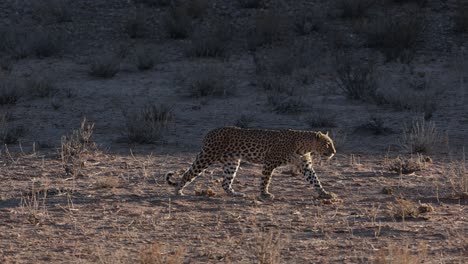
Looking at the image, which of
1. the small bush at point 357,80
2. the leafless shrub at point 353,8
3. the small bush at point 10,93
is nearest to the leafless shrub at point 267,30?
the leafless shrub at point 353,8

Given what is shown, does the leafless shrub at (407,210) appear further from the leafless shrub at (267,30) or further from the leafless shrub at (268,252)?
the leafless shrub at (267,30)

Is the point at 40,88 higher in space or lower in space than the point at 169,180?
lower

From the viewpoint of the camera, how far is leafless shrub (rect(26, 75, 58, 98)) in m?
20.0

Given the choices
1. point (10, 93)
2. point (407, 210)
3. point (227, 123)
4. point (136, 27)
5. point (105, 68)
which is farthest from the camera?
point (136, 27)

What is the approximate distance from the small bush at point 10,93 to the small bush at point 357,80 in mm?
6511

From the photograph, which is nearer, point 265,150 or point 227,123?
point 265,150

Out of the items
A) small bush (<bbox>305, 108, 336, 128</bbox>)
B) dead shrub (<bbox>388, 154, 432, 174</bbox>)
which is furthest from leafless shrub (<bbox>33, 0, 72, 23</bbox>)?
dead shrub (<bbox>388, 154, 432, 174</bbox>)

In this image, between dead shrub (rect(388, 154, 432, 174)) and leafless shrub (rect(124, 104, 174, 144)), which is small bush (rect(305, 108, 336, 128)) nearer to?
leafless shrub (rect(124, 104, 174, 144))

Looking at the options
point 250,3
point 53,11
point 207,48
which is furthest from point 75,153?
point 250,3

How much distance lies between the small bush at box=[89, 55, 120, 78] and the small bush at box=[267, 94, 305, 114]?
4307mm

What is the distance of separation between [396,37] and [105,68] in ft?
23.8

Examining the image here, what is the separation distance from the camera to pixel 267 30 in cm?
2525

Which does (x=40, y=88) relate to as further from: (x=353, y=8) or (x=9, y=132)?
(x=353, y=8)

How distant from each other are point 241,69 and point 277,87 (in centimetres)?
242
